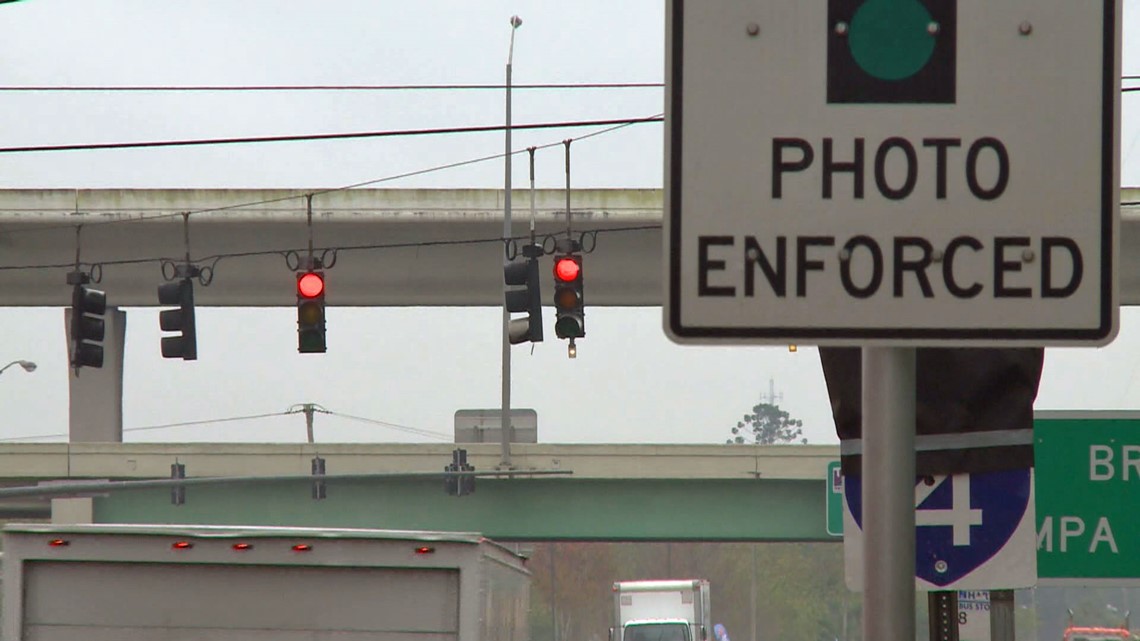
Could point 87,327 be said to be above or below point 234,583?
above

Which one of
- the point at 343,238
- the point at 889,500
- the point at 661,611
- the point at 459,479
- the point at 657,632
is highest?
the point at 343,238

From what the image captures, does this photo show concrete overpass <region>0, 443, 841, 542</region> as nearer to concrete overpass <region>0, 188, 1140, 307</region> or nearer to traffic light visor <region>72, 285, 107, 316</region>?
concrete overpass <region>0, 188, 1140, 307</region>

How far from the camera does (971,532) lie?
14.8 feet

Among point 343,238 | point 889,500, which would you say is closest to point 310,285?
point 889,500

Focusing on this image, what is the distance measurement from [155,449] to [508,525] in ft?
33.9

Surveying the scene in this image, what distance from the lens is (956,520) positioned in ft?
14.7

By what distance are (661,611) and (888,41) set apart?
4606cm

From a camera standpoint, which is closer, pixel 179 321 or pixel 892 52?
pixel 892 52

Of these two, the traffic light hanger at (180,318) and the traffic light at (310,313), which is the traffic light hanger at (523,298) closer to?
the traffic light at (310,313)

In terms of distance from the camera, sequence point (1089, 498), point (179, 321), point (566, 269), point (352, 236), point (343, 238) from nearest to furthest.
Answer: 1. point (1089, 498)
2. point (566, 269)
3. point (179, 321)
4. point (352, 236)
5. point (343, 238)

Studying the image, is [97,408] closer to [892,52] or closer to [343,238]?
[343,238]

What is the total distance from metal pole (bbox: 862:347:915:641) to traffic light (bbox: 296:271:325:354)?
67.6 feet

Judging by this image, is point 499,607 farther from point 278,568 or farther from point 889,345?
point 889,345

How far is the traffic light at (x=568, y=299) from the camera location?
2241cm
